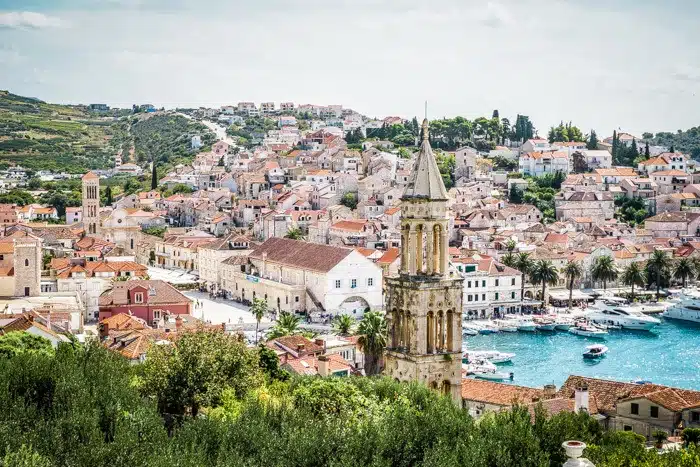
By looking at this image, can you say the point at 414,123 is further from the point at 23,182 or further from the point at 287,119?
the point at 23,182

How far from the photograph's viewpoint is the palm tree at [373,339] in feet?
117

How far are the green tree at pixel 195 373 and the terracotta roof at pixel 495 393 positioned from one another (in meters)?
8.84

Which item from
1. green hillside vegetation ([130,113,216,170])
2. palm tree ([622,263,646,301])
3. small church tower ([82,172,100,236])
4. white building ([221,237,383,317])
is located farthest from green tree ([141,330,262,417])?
green hillside vegetation ([130,113,216,170])

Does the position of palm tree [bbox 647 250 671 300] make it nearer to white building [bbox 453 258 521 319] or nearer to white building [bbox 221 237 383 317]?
white building [bbox 453 258 521 319]

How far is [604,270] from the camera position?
77.0 metres

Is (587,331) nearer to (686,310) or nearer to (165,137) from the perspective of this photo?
(686,310)

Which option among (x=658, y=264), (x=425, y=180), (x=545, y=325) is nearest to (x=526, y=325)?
(x=545, y=325)

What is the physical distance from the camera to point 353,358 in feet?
139

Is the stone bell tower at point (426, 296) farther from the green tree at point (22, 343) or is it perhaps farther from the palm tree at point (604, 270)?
the palm tree at point (604, 270)

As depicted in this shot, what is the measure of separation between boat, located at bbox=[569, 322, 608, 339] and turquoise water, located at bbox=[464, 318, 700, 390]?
1.53 ft

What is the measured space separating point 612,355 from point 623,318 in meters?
9.44

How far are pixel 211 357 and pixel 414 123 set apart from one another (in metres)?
116

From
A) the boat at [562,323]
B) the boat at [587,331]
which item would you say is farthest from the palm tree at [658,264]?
the boat at [587,331]

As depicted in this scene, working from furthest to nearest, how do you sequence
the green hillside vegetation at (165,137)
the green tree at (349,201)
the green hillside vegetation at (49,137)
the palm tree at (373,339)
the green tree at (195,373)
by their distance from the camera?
the green hillside vegetation at (165,137), the green hillside vegetation at (49,137), the green tree at (349,201), the palm tree at (373,339), the green tree at (195,373)
